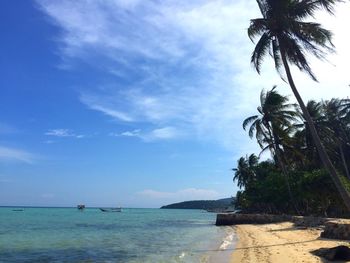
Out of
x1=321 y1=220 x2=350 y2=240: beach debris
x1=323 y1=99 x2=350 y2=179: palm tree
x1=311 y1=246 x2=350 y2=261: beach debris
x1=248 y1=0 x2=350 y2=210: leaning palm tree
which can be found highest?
x1=323 y1=99 x2=350 y2=179: palm tree

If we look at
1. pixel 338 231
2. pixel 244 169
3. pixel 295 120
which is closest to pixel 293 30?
pixel 338 231

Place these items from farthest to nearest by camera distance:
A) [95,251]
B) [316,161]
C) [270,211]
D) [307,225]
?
[270,211], [316,161], [307,225], [95,251]

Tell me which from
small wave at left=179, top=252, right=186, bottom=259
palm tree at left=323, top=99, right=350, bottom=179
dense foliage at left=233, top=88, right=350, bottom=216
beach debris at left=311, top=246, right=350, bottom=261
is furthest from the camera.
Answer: palm tree at left=323, top=99, right=350, bottom=179

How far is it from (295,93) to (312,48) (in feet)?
7.52

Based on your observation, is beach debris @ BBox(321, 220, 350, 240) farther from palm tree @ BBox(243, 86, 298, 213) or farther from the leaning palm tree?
palm tree @ BBox(243, 86, 298, 213)

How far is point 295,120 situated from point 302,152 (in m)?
6.92

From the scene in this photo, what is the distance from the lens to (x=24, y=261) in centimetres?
2036

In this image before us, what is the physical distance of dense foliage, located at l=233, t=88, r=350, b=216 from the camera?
4359cm

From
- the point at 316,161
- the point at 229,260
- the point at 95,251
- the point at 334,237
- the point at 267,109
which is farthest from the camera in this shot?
the point at 316,161

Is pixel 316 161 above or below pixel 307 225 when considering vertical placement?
above

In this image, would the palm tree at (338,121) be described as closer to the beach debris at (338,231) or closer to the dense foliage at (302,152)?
the dense foliage at (302,152)

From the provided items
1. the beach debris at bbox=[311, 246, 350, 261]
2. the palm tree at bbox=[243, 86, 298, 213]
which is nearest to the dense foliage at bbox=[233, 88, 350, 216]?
the palm tree at bbox=[243, 86, 298, 213]

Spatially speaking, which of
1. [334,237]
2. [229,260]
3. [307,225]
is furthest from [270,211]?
[229,260]

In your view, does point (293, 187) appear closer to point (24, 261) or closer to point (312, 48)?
point (312, 48)
